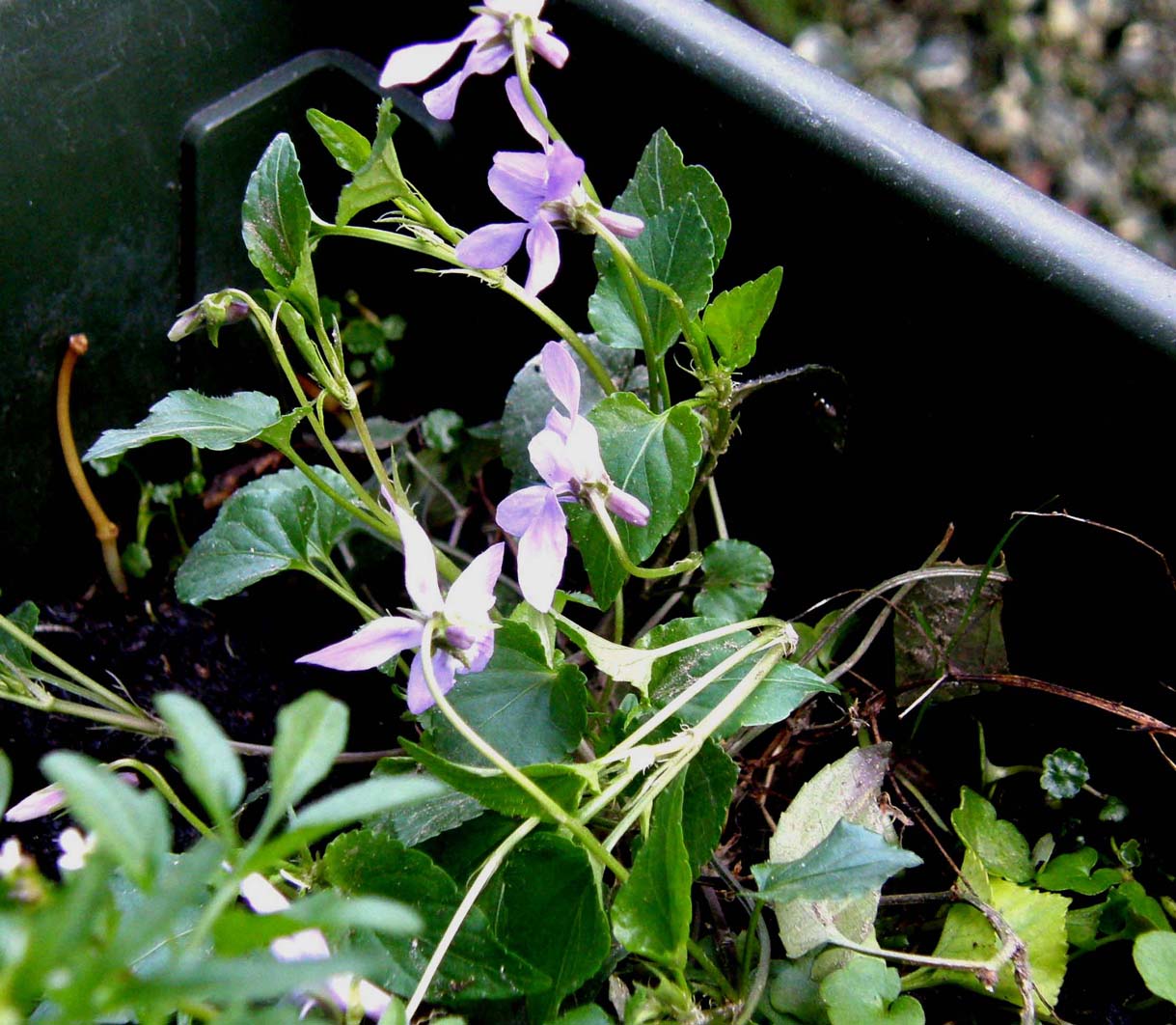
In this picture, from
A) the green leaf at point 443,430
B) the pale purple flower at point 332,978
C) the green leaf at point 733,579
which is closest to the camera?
the pale purple flower at point 332,978

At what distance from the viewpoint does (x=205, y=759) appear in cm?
29

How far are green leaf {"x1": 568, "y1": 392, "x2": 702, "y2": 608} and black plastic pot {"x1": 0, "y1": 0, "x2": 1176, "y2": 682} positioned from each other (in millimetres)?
184

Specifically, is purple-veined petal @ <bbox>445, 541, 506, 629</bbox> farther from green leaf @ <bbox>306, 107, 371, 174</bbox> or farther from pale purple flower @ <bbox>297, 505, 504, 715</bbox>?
green leaf @ <bbox>306, 107, 371, 174</bbox>

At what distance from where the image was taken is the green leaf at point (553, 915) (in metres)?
0.49

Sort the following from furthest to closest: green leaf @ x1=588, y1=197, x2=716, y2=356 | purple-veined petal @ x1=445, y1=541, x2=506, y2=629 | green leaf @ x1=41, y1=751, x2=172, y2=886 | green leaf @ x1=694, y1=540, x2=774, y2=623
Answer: green leaf @ x1=694, y1=540, x2=774, y2=623
green leaf @ x1=588, y1=197, x2=716, y2=356
purple-veined petal @ x1=445, y1=541, x2=506, y2=629
green leaf @ x1=41, y1=751, x2=172, y2=886

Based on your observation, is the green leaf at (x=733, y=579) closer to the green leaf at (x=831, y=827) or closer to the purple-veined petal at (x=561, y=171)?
the green leaf at (x=831, y=827)

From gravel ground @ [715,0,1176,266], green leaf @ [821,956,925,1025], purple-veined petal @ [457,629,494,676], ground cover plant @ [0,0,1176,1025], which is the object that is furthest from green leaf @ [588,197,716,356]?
gravel ground @ [715,0,1176,266]

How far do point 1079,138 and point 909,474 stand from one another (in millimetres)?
1332

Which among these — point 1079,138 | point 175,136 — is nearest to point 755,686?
point 175,136

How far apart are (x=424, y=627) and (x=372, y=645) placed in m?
0.02

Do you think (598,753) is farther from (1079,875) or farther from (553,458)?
(1079,875)

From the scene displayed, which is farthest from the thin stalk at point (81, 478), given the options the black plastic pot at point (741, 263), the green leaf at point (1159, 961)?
the green leaf at point (1159, 961)

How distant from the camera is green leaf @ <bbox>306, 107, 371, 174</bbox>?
567 mm

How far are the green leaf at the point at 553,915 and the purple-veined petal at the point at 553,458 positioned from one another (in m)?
0.15
